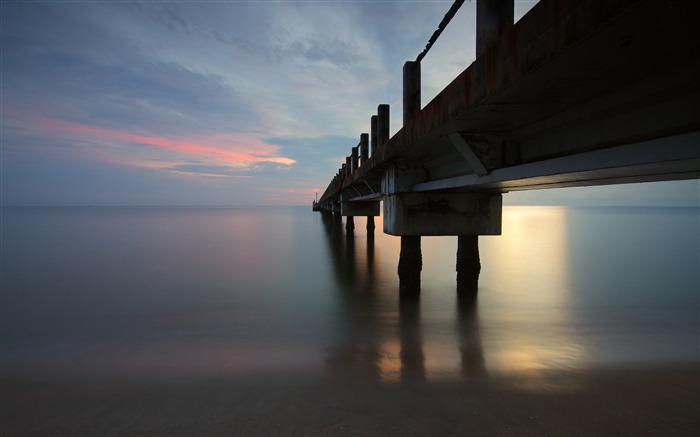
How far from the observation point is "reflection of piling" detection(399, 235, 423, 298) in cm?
1134

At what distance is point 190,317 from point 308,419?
6.57m

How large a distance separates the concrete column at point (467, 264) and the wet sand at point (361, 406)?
6042mm

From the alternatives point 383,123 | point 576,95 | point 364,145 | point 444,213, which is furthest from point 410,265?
point 576,95

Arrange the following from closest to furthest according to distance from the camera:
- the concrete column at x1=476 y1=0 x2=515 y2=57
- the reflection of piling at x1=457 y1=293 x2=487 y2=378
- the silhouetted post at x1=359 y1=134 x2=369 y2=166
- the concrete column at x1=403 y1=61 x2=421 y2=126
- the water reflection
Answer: the concrete column at x1=476 y1=0 x2=515 y2=57 < the water reflection < the reflection of piling at x1=457 y1=293 x2=487 y2=378 < the concrete column at x1=403 y1=61 x2=421 y2=126 < the silhouetted post at x1=359 y1=134 x2=369 y2=166

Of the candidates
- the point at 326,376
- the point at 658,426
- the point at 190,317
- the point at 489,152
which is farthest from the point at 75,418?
the point at 658,426

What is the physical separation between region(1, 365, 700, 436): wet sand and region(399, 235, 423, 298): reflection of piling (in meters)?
5.60

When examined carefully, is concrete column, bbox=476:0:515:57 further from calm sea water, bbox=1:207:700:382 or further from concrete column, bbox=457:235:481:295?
concrete column, bbox=457:235:481:295

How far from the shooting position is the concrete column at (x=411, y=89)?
24.6 ft

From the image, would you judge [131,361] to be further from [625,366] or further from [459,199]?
[625,366]

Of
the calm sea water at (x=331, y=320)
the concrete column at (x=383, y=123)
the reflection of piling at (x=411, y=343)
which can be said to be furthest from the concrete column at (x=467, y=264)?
the concrete column at (x=383, y=123)

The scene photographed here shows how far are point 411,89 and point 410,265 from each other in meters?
5.76

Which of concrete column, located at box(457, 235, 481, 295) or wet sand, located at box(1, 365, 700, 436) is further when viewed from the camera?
concrete column, located at box(457, 235, 481, 295)

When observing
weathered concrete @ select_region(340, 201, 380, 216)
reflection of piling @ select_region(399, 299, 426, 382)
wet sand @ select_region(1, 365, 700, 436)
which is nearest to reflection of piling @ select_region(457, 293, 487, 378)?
wet sand @ select_region(1, 365, 700, 436)

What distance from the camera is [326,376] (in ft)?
19.8
